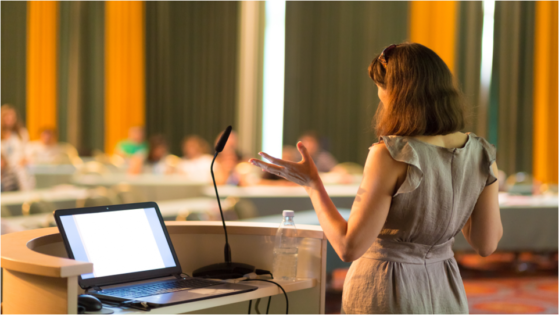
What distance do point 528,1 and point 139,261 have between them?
8.49 metres

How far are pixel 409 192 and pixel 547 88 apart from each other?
7.95m

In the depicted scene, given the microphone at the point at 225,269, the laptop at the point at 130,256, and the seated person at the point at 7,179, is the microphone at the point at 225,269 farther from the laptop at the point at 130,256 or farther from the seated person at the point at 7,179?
the seated person at the point at 7,179

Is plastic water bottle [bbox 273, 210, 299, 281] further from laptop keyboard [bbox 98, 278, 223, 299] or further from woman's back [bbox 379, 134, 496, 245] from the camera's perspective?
woman's back [bbox 379, 134, 496, 245]

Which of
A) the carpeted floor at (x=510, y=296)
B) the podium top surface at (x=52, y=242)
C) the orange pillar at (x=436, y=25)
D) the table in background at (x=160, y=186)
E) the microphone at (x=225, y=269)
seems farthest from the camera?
the orange pillar at (x=436, y=25)

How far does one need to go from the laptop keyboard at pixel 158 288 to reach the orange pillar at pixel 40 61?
32.9 feet

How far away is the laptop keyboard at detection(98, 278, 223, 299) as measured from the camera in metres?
1.45

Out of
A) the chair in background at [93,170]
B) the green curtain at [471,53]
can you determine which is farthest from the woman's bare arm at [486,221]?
the green curtain at [471,53]

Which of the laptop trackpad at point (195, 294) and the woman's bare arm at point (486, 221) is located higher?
the woman's bare arm at point (486, 221)

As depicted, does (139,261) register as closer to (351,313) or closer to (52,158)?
(351,313)

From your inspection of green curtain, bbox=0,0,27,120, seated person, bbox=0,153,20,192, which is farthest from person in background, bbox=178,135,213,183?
green curtain, bbox=0,0,27,120

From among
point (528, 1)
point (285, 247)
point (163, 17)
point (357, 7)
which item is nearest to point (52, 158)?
point (163, 17)

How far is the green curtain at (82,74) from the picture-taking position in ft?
36.4

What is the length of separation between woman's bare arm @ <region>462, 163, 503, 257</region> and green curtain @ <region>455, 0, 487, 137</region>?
7.50 m

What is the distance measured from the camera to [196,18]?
11.5 meters
